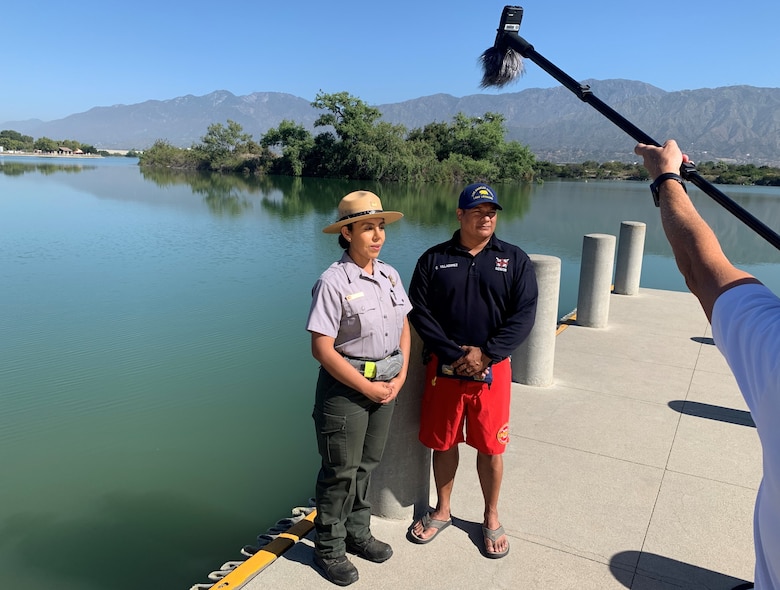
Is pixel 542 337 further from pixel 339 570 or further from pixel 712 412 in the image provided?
pixel 339 570

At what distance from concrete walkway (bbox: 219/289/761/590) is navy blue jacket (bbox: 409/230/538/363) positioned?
1.16m

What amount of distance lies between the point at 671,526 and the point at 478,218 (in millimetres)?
2313

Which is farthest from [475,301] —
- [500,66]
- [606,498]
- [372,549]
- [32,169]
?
[32,169]

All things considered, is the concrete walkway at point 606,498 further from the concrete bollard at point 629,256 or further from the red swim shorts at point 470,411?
the concrete bollard at point 629,256

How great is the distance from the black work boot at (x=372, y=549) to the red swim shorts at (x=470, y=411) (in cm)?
61

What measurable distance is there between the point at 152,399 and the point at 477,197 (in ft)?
17.7

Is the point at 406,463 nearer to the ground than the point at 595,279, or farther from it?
nearer to the ground

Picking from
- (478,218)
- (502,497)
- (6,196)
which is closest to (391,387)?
(478,218)

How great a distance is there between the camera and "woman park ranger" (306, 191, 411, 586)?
2.92 metres

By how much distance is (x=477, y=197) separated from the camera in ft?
10.9

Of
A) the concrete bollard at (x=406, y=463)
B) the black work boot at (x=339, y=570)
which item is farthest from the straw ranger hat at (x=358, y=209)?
the black work boot at (x=339, y=570)

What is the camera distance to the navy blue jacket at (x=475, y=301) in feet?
10.9

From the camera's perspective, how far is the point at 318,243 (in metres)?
19.5

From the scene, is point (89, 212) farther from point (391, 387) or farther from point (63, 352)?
point (391, 387)
